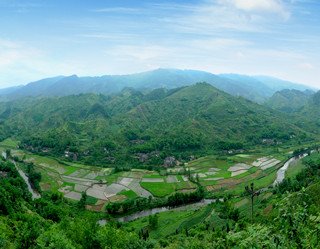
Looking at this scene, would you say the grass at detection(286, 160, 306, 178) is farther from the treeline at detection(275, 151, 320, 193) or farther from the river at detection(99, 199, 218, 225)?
the river at detection(99, 199, 218, 225)

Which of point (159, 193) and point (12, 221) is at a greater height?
point (12, 221)

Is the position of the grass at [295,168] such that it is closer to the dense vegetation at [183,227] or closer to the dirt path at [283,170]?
the dirt path at [283,170]

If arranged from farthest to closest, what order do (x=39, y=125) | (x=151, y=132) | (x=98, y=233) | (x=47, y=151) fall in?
1. (x=39, y=125)
2. (x=151, y=132)
3. (x=47, y=151)
4. (x=98, y=233)

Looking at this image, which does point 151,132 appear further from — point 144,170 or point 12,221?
point 12,221

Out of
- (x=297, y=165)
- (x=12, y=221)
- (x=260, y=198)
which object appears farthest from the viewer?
(x=297, y=165)

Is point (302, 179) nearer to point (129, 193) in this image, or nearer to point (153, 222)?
point (153, 222)

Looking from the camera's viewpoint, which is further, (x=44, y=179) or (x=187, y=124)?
(x=187, y=124)

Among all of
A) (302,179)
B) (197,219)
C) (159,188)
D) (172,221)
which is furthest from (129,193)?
(302,179)

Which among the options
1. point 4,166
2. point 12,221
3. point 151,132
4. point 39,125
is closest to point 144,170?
point 4,166
